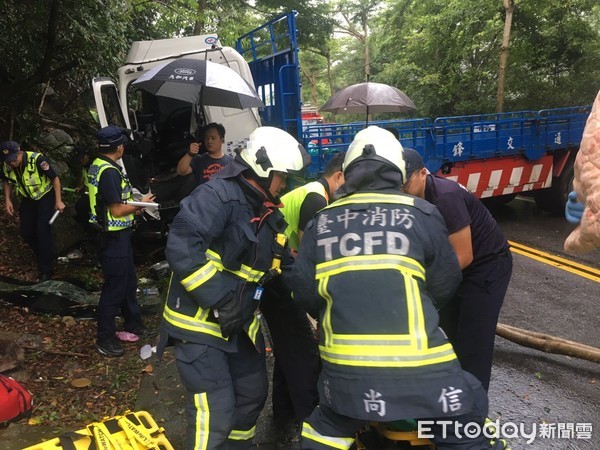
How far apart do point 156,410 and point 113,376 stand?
0.61m

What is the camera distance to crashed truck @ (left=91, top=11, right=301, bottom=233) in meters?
5.56

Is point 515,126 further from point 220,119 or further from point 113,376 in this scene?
point 113,376

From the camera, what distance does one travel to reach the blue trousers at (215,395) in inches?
80.2

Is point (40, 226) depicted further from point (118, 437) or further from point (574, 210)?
point (574, 210)

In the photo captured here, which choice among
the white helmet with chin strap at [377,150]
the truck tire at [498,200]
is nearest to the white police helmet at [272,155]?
the white helmet with chin strap at [377,150]

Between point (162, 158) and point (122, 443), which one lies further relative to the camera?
point (162, 158)

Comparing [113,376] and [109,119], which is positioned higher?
[109,119]

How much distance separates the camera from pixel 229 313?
6.64 feet

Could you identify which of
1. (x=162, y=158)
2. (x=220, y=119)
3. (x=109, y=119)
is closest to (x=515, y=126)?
(x=220, y=119)

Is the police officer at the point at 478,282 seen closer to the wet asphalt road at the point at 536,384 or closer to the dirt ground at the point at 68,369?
the wet asphalt road at the point at 536,384

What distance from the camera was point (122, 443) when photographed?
2.23m

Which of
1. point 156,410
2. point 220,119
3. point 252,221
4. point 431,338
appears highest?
point 220,119

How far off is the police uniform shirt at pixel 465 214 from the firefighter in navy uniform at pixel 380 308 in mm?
489

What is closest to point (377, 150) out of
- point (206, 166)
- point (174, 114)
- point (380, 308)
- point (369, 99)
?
point (380, 308)
